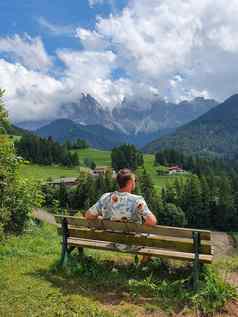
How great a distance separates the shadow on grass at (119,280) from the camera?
784 cm

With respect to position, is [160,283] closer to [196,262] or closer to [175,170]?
[196,262]

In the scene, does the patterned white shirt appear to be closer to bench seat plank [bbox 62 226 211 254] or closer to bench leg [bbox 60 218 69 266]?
bench seat plank [bbox 62 226 211 254]

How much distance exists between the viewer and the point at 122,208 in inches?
355

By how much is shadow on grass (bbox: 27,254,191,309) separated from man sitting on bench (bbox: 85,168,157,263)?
4.27 ft

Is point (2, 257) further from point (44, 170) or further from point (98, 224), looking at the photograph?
point (44, 170)

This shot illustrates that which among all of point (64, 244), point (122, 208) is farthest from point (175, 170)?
point (122, 208)

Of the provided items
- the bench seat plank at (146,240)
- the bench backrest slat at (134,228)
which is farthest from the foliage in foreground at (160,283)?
the bench backrest slat at (134,228)

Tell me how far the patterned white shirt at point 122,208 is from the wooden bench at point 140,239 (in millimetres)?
320

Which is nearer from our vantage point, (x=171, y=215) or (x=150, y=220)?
(x=150, y=220)

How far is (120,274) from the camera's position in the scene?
9.09 metres

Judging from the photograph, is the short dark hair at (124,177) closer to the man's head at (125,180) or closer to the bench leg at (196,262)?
the man's head at (125,180)

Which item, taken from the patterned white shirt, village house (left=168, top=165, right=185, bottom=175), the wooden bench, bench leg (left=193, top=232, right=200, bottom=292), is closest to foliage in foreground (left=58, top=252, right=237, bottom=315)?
bench leg (left=193, top=232, right=200, bottom=292)

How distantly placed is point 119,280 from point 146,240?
3.68 ft

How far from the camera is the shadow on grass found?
784 cm
